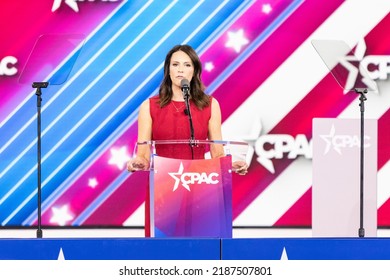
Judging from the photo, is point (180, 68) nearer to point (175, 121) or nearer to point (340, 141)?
point (175, 121)

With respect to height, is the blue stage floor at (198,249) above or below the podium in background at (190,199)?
below

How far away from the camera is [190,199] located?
219 centimetres

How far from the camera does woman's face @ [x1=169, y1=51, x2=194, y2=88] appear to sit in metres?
2.84

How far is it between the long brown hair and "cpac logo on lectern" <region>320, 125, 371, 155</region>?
56cm

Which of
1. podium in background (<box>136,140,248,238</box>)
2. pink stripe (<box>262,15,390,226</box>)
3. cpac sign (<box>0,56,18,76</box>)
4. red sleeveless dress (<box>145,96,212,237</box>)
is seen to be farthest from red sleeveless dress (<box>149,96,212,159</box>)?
cpac sign (<box>0,56,18,76</box>)

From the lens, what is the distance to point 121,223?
470cm

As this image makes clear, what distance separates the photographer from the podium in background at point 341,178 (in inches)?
120

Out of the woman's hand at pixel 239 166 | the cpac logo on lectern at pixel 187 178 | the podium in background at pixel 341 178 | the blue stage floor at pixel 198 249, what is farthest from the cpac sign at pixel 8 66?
the blue stage floor at pixel 198 249

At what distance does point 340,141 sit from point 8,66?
2357mm

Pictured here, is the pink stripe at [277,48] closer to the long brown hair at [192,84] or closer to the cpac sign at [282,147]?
the cpac sign at [282,147]

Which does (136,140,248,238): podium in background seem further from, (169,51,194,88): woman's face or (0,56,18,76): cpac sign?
(0,56,18,76): cpac sign

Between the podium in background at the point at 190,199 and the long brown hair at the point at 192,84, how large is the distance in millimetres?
729
